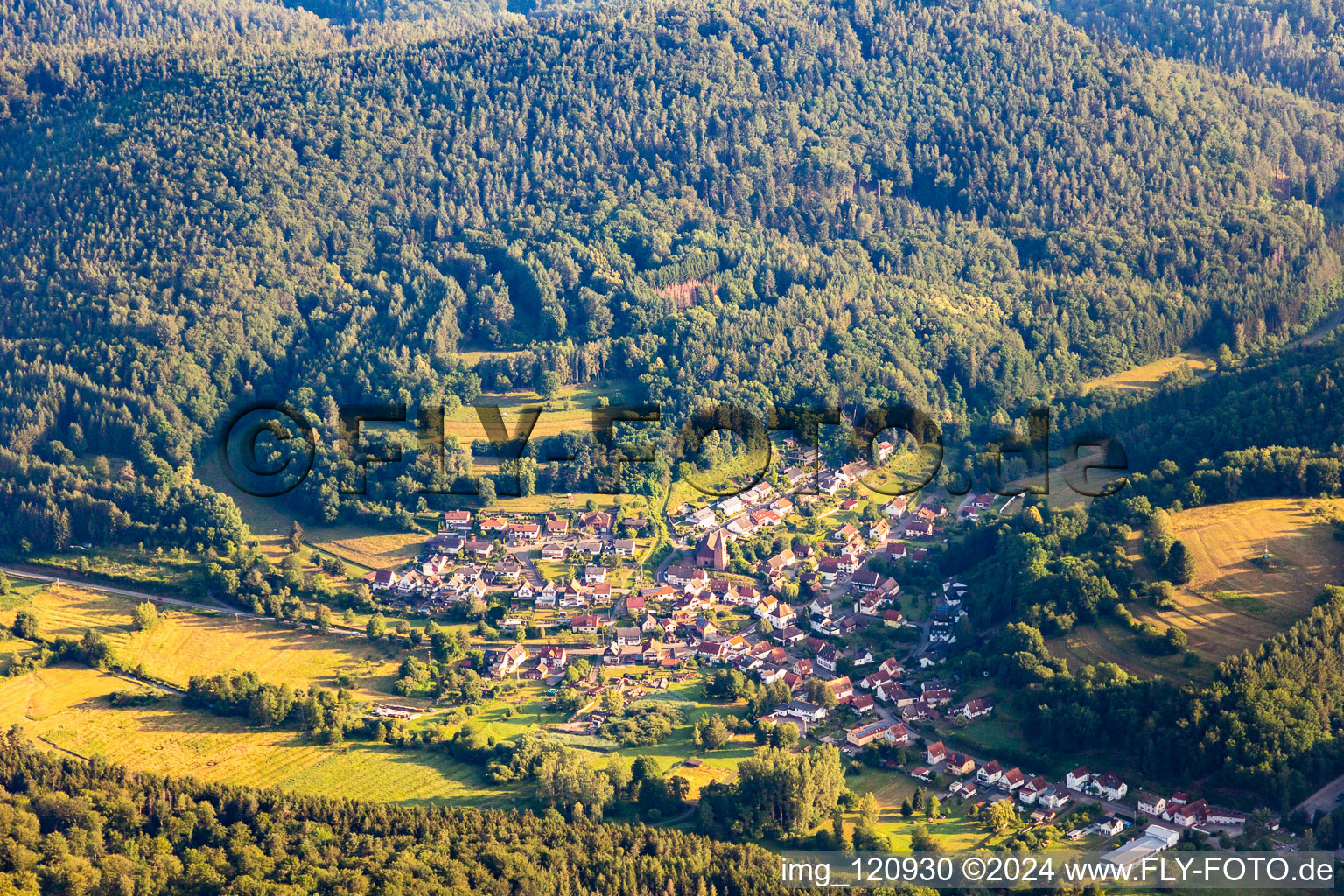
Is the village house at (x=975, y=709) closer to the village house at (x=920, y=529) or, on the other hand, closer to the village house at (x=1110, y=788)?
the village house at (x=1110, y=788)

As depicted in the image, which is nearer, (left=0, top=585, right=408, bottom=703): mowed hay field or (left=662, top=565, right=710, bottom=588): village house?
(left=0, top=585, right=408, bottom=703): mowed hay field

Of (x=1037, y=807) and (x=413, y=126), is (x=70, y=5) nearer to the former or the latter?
(x=413, y=126)

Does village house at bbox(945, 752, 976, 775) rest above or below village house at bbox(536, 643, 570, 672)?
below

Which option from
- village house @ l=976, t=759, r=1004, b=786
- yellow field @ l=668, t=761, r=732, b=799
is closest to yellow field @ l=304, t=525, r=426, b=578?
yellow field @ l=668, t=761, r=732, b=799

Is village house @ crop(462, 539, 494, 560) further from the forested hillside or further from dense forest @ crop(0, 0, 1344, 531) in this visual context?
the forested hillside

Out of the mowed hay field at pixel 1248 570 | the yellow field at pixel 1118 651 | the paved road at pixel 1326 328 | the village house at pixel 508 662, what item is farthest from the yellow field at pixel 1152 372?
the village house at pixel 508 662

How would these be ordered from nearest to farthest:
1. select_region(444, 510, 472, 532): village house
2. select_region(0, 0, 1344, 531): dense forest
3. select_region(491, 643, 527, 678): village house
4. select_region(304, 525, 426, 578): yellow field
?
select_region(491, 643, 527, 678): village house, select_region(304, 525, 426, 578): yellow field, select_region(444, 510, 472, 532): village house, select_region(0, 0, 1344, 531): dense forest
